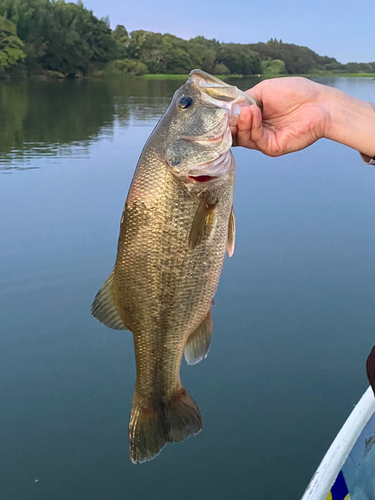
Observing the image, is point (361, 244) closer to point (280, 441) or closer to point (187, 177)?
point (280, 441)

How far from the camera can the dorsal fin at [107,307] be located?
6.20 feet

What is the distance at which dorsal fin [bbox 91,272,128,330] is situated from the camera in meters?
1.89

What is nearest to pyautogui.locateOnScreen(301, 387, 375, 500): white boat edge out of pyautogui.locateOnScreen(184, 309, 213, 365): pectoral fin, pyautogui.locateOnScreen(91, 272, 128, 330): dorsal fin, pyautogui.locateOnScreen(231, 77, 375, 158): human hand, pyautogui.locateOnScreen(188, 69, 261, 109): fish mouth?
pyautogui.locateOnScreen(184, 309, 213, 365): pectoral fin

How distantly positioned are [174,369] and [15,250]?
5343mm

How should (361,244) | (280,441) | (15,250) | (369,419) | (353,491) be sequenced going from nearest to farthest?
(353,491)
(369,419)
(280,441)
(15,250)
(361,244)

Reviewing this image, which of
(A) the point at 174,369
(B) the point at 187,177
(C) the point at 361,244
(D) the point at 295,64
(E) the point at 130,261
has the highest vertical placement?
(D) the point at 295,64

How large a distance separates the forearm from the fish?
1.59ft

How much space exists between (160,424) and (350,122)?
1.62 meters

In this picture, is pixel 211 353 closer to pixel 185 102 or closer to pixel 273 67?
pixel 185 102

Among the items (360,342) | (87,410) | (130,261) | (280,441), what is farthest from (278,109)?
(360,342)

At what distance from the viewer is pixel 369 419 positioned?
277cm

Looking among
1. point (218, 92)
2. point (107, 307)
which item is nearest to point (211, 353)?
point (107, 307)

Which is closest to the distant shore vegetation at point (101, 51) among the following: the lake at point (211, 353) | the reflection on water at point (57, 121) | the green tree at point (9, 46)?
the green tree at point (9, 46)

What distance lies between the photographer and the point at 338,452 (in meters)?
2.54
